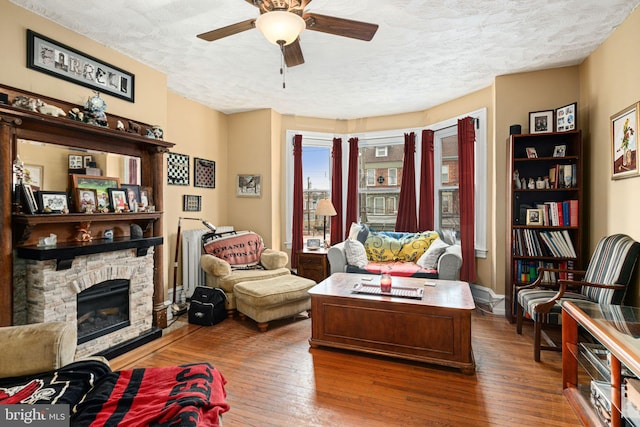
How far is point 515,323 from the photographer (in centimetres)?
341

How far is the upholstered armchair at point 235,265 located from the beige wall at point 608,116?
133 inches

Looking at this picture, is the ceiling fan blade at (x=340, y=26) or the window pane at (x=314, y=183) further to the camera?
the window pane at (x=314, y=183)

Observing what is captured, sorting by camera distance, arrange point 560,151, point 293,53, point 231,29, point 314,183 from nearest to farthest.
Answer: point 231,29
point 293,53
point 560,151
point 314,183

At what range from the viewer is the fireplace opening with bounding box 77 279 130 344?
2.62 meters

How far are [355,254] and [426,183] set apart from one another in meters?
1.56

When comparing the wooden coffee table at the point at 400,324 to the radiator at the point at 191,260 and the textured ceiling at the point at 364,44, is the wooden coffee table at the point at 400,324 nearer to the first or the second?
the radiator at the point at 191,260

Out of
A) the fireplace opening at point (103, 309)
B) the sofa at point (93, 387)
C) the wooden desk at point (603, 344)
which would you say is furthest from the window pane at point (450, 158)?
the fireplace opening at point (103, 309)

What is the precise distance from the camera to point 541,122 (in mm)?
3336

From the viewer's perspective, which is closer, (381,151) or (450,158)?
(450,158)

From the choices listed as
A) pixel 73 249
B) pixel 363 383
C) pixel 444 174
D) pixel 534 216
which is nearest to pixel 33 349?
pixel 73 249

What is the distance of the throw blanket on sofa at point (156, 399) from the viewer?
1207 millimetres

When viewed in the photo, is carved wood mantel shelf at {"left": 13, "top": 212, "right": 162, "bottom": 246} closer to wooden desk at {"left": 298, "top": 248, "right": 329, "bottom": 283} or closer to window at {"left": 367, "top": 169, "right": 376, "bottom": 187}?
wooden desk at {"left": 298, "top": 248, "right": 329, "bottom": 283}

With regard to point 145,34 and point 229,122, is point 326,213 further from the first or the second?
point 145,34

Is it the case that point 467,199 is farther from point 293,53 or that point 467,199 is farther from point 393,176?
point 293,53
